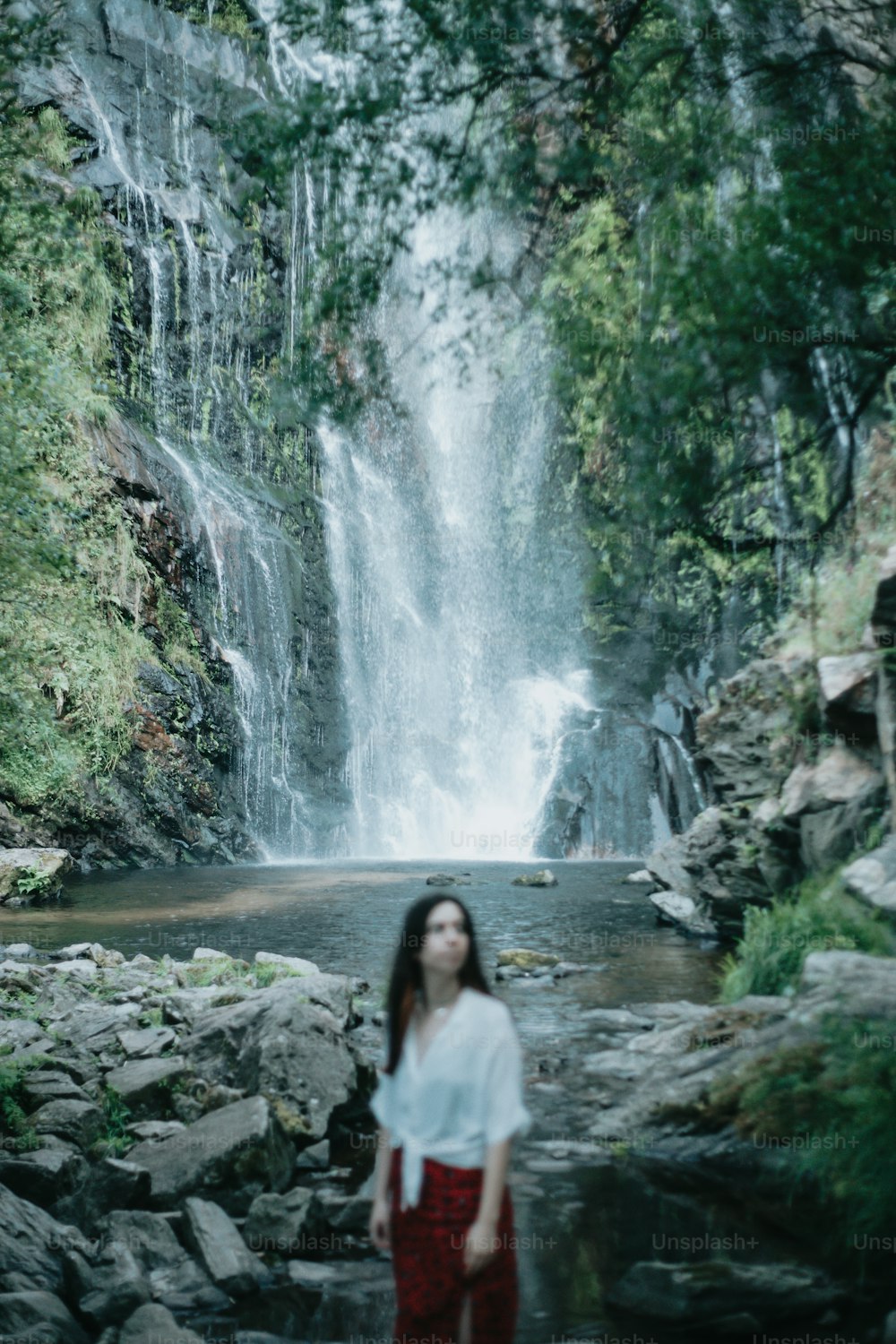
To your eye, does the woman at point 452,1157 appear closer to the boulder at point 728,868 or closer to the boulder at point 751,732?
the boulder at point 728,868

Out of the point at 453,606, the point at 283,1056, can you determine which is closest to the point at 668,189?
the point at 283,1056

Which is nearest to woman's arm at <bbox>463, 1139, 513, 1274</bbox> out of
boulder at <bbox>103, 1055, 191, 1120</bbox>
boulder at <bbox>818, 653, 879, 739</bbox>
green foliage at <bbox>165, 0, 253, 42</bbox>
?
boulder at <bbox>103, 1055, 191, 1120</bbox>

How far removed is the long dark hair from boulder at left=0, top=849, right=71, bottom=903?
1463 cm

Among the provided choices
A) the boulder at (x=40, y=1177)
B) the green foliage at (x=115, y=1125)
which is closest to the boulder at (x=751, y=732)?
the green foliage at (x=115, y=1125)

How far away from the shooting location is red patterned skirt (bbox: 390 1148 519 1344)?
242 cm

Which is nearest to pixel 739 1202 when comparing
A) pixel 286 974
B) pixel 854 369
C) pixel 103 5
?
pixel 854 369

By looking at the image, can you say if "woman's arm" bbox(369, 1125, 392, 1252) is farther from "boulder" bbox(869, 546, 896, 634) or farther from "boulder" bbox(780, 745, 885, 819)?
"boulder" bbox(780, 745, 885, 819)

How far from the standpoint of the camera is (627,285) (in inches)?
318

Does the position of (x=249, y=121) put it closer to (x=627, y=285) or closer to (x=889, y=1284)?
(x=627, y=285)

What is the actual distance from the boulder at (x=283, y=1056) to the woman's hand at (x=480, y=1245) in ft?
11.5

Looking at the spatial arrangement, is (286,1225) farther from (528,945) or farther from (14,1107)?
(528,945)

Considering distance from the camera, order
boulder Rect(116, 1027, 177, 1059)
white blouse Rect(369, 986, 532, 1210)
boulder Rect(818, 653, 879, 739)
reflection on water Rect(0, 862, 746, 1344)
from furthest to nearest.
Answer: boulder Rect(818, 653, 879, 739)
boulder Rect(116, 1027, 177, 1059)
reflection on water Rect(0, 862, 746, 1344)
white blouse Rect(369, 986, 532, 1210)

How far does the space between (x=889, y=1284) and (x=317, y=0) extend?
6950 millimetres

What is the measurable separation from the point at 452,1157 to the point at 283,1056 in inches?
150
